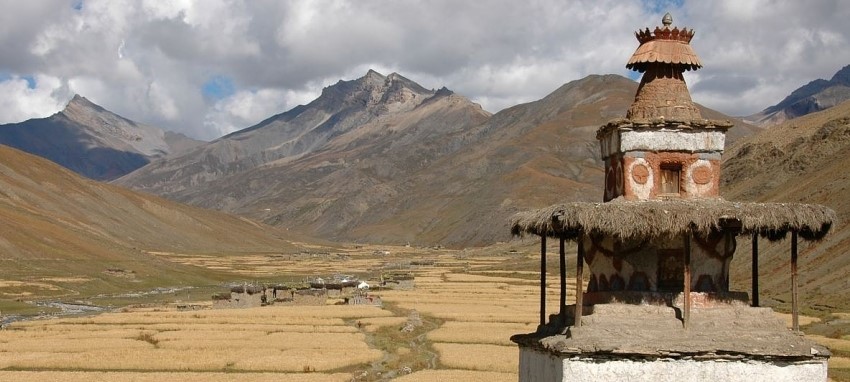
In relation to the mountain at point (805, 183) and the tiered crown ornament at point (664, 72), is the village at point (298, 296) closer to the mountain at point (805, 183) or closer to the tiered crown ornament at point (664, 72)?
the mountain at point (805, 183)

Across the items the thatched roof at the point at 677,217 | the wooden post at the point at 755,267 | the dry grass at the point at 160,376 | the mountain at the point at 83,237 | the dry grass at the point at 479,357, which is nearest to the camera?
the thatched roof at the point at 677,217

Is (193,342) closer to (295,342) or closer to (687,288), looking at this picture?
(295,342)

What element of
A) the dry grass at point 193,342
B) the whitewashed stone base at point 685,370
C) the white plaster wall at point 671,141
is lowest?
the dry grass at point 193,342

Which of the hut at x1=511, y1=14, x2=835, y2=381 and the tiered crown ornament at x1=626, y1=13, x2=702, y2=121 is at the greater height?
the tiered crown ornament at x1=626, y1=13, x2=702, y2=121

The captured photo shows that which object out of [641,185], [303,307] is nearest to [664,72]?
[641,185]

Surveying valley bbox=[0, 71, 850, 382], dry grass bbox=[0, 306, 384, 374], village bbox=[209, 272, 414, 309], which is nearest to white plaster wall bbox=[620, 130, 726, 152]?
valley bbox=[0, 71, 850, 382]

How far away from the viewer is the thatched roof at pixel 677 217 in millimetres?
16344

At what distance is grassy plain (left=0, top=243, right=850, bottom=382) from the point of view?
112 ft

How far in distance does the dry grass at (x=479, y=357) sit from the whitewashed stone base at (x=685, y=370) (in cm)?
1844

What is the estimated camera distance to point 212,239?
194 m

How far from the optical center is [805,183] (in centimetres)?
9150

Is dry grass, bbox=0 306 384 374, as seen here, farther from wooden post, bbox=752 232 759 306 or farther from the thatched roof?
the thatched roof

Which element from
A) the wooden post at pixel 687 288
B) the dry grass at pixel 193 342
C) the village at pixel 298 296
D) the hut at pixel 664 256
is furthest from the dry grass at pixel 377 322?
the wooden post at pixel 687 288

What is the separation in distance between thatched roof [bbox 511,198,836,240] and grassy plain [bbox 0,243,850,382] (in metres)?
15.9
